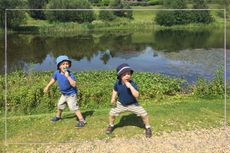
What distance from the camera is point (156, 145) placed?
24.4 ft

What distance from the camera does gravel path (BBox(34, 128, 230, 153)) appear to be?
23.7ft

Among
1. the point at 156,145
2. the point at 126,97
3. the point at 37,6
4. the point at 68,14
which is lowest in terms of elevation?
the point at 156,145

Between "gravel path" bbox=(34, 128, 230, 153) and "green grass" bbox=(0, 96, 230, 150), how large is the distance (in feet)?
0.84

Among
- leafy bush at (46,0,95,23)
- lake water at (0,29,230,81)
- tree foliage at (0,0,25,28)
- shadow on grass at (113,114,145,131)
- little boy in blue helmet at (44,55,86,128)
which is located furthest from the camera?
leafy bush at (46,0,95,23)

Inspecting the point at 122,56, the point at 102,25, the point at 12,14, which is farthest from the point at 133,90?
the point at 102,25

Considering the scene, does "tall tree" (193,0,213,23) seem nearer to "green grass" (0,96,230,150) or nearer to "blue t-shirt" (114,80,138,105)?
"green grass" (0,96,230,150)

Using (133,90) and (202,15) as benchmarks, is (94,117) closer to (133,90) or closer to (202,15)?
(133,90)

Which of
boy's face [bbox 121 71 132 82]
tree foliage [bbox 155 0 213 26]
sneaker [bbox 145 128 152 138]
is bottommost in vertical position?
sneaker [bbox 145 128 152 138]

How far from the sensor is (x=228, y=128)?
28.1ft

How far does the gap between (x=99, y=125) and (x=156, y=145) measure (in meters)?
1.62

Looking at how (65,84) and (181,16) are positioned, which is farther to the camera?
A: (181,16)

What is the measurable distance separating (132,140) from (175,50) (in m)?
28.6

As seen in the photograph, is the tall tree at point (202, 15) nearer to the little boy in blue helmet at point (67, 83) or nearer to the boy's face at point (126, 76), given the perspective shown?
the little boy in blue helmet at point (67, 83)

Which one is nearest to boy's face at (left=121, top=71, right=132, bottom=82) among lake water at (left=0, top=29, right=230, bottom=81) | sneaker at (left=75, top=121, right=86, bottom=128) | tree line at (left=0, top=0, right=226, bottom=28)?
sneaker at (left=75, top=121, right=86, bottom=128)
